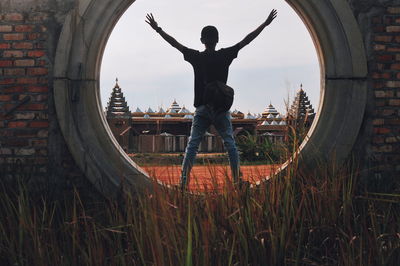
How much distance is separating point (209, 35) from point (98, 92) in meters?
1.07

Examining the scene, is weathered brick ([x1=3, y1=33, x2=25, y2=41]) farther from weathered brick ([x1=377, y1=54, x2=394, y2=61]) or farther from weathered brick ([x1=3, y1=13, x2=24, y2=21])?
weathered brick ([x1=377, y1=54, x2=394, y2=61])

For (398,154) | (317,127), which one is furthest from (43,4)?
(398,154)

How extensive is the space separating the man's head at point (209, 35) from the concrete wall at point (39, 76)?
3.57ft

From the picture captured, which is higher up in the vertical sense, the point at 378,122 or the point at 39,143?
the point at 378,122

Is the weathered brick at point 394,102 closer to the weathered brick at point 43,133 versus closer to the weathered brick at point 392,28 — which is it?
the weathered brick at point 392,28

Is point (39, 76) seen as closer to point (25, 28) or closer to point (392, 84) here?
point (25, 28)

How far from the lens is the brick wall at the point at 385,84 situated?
3885 millimetres

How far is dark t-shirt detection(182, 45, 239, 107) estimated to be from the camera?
3.74 m

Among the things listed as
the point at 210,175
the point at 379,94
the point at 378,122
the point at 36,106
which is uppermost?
the point at 379,94

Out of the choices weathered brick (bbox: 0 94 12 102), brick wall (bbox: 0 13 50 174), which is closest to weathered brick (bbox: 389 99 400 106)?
brick wall (bbox: 0 13 50 174)

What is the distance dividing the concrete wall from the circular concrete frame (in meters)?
0.10

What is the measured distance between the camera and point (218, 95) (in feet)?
11.9

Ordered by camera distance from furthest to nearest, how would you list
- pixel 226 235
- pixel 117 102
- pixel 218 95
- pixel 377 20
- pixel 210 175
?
1. pixel 117 102
2. pixel 377 20
3. pixel 218 95
4. pixel 210 175
5. pixel 226 235

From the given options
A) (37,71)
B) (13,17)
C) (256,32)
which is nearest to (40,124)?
(37,71)
